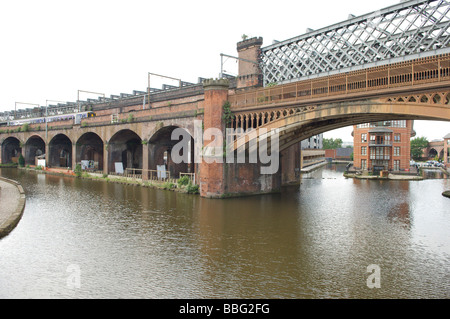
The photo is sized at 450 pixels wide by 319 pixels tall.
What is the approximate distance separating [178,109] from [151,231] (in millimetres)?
16089

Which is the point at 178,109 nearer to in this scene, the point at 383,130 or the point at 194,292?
the point at 194,292

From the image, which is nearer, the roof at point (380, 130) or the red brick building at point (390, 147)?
the roof at point (380, 130)

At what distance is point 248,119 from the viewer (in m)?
23.4

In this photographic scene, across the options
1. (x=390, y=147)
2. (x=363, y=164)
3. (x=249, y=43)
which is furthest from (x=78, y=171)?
(x=390, y=147)

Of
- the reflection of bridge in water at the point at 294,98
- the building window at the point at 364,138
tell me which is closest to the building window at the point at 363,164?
the building window at the point at 364,138

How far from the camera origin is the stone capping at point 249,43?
3331 cm

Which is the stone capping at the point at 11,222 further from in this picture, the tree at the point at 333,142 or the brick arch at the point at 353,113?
the tree at the point at 333,142

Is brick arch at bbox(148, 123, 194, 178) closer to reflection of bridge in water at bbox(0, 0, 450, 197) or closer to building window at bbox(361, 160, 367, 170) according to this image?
reflection of bridge in water at bbox(0, 0, 450, 197)

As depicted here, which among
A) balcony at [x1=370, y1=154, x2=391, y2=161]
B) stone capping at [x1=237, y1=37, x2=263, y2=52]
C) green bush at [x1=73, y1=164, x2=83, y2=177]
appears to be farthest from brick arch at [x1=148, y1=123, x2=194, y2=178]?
balcony at [x1=370, y1=154, x2=391, y2=161]

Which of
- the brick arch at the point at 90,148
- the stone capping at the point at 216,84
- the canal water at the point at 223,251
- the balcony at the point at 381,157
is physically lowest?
the canal water at the point at 223,251

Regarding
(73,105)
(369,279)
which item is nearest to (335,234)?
(369,279)

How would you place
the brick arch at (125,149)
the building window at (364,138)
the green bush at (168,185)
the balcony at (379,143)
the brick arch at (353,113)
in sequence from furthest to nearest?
the building window at (364,138)
the balcony at (379,143)
the brick arch at (125,149)
the green bush at (168,185)
the brick arch at (353,113)

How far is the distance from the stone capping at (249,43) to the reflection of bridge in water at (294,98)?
5.7 inches

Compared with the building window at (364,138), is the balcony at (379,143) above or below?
below
